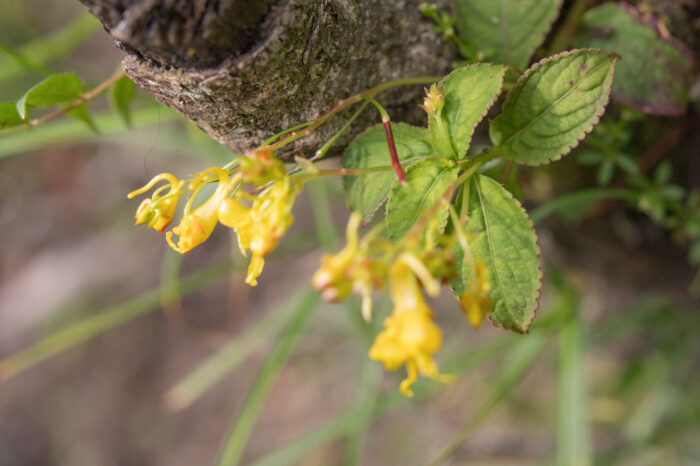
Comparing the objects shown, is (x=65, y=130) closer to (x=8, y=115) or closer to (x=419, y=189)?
(x=8, y=115)

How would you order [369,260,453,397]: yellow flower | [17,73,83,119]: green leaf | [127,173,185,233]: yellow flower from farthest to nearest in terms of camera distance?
[17,73,83,119]: green leaf, [127,173,185,233]: yellow flower, [369,260,453,397]: yellow flower

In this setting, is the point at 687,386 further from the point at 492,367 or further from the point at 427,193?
the point at 427,193

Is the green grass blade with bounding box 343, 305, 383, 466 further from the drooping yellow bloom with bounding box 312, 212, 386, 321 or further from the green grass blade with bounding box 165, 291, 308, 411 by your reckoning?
the drooping yellow bloom with bounding box 312, 212, 386, 321

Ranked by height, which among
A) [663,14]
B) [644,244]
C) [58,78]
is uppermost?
[58,78]

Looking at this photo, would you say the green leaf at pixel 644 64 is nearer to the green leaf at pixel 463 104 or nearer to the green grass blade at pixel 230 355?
the green leaf at pixel 463 104

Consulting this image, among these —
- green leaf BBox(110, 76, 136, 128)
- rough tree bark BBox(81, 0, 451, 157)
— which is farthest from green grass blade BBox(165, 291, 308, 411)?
rough tree bark BBox(81, 0, 451, 157)

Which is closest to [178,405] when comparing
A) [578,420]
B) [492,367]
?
[492,367]
